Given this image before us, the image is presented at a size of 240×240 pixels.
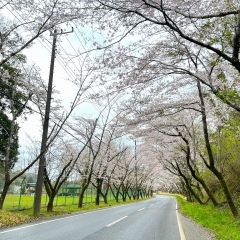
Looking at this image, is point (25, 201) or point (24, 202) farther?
point (25, 201)

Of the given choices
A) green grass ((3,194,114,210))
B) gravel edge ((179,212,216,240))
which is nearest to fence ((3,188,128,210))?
green grass ((3,194,114,210))

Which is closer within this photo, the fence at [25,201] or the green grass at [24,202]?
the fence at [25,201]

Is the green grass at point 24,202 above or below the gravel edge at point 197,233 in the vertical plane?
above

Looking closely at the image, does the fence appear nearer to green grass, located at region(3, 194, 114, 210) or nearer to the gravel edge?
green grass, located at region(3, 194, 114, 210)

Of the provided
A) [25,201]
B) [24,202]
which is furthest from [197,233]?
[25,201]

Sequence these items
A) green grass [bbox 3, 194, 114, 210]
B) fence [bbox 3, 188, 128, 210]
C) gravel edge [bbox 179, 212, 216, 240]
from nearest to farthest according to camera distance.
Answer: gravel edge [bbox 179, 212, 216, 240] → fence [bbox 3, 188, 128, 210] → green grass [bbox 3, 194, 114, 210]

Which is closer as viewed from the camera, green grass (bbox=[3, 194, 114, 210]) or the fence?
the fence

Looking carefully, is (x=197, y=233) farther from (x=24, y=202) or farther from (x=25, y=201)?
(x=25, y=201)

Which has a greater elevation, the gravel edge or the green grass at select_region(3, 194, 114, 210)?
the green grass at select_region(3, 194, 114, 210)

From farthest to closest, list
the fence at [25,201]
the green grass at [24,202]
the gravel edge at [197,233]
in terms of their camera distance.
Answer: the green grass at [24,202], the fence at [25,201], the gravel edge at [197,233]

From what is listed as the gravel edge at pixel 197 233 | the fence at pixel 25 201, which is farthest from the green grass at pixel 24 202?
the gravel edge at pixel 197 233

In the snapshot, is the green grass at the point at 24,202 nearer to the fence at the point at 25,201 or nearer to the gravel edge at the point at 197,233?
the fence at the point at 25,201

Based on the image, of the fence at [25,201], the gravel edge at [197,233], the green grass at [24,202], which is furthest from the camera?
the green grass at [24,202]

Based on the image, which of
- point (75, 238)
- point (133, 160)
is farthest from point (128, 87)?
point (133, 160)
